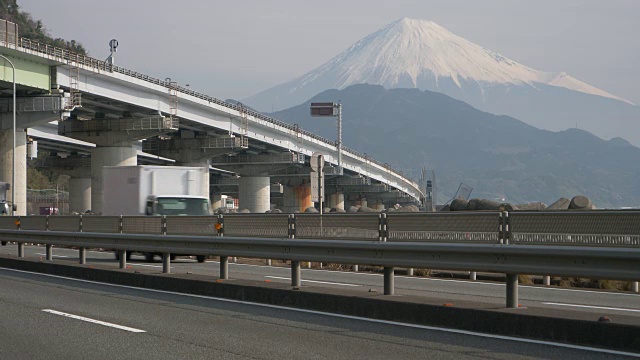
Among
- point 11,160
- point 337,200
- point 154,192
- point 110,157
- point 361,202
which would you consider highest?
point 110,157

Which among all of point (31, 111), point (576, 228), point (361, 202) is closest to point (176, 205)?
point (576, 228)

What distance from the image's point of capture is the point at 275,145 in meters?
87.6

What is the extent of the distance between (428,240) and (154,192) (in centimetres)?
1984

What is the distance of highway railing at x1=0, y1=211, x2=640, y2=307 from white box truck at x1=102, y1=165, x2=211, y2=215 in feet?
38.3

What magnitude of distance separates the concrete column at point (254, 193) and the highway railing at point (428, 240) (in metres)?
73.0

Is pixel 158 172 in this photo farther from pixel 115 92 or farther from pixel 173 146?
pixel 173 146

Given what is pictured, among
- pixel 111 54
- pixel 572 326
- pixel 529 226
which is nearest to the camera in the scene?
pixel 572 326

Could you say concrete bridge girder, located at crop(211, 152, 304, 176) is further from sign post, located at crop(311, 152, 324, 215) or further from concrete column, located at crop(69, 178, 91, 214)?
sign post, located at crop(311, 152, 324, 215)

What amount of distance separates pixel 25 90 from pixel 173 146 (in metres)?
24.7

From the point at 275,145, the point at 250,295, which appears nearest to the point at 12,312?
the point at 250,295

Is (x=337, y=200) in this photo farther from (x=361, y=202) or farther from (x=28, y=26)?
(x=28, y=26)

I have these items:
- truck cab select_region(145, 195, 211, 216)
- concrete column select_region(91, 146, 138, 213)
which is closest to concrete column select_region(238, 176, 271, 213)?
concrete column select_region(91, 146, 138, 213)

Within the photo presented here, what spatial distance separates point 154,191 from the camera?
31.1 m

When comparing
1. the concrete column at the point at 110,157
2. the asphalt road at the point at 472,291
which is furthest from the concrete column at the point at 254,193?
the asphalt road at the point at 472,291
